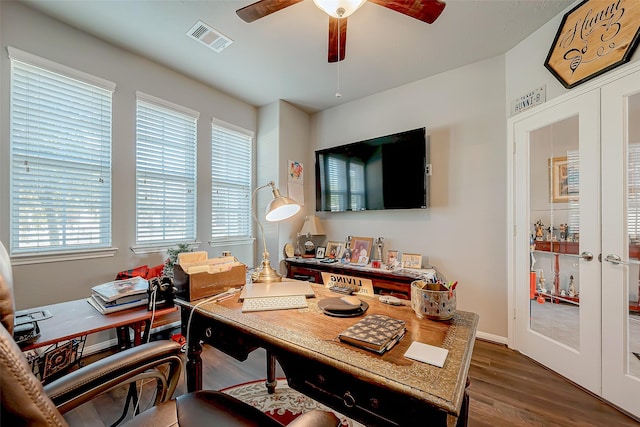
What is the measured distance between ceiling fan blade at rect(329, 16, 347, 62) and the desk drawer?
1834 mm

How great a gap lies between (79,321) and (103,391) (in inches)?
28.1

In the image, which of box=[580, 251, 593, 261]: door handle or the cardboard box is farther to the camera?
box=[580, 251, 593, 261]: door handle

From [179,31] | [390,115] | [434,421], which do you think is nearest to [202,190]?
[179,31]

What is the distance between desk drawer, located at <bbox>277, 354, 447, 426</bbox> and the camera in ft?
2.18

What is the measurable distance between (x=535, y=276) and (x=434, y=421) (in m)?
2.22

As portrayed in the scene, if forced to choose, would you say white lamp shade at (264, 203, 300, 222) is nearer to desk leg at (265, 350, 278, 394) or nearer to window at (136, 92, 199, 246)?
desk leg at (265, 350, 278, 394)

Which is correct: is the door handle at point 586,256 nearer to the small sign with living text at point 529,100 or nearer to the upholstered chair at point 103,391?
the small sign with living text at point 529,100

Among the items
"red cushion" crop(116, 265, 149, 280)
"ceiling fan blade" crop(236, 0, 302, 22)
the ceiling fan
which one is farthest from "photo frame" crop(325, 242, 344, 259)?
"ceiling fan blade" crop(236, 0, 302, 22)

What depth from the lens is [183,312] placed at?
1.33 meters

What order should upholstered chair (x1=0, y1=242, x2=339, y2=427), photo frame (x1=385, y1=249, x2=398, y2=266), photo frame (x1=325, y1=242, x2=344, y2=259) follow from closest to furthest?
upholstered chair (x1=0, y1=242, x2=339, y2=427) → photo frame (x1=385, y1=249, x2=398, y2=266) → photo frame (x1=325, y1=242, x2=344, y2=259)

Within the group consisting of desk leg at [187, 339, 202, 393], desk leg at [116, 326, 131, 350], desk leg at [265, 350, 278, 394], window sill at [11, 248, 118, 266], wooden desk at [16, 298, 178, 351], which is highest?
window sill at [11, 248, 118, 266]

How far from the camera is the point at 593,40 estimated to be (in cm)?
178

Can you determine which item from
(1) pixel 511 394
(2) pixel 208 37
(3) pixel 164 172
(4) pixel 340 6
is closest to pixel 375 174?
(4) pixel 340 6

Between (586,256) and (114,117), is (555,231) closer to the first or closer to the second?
(586,256)
